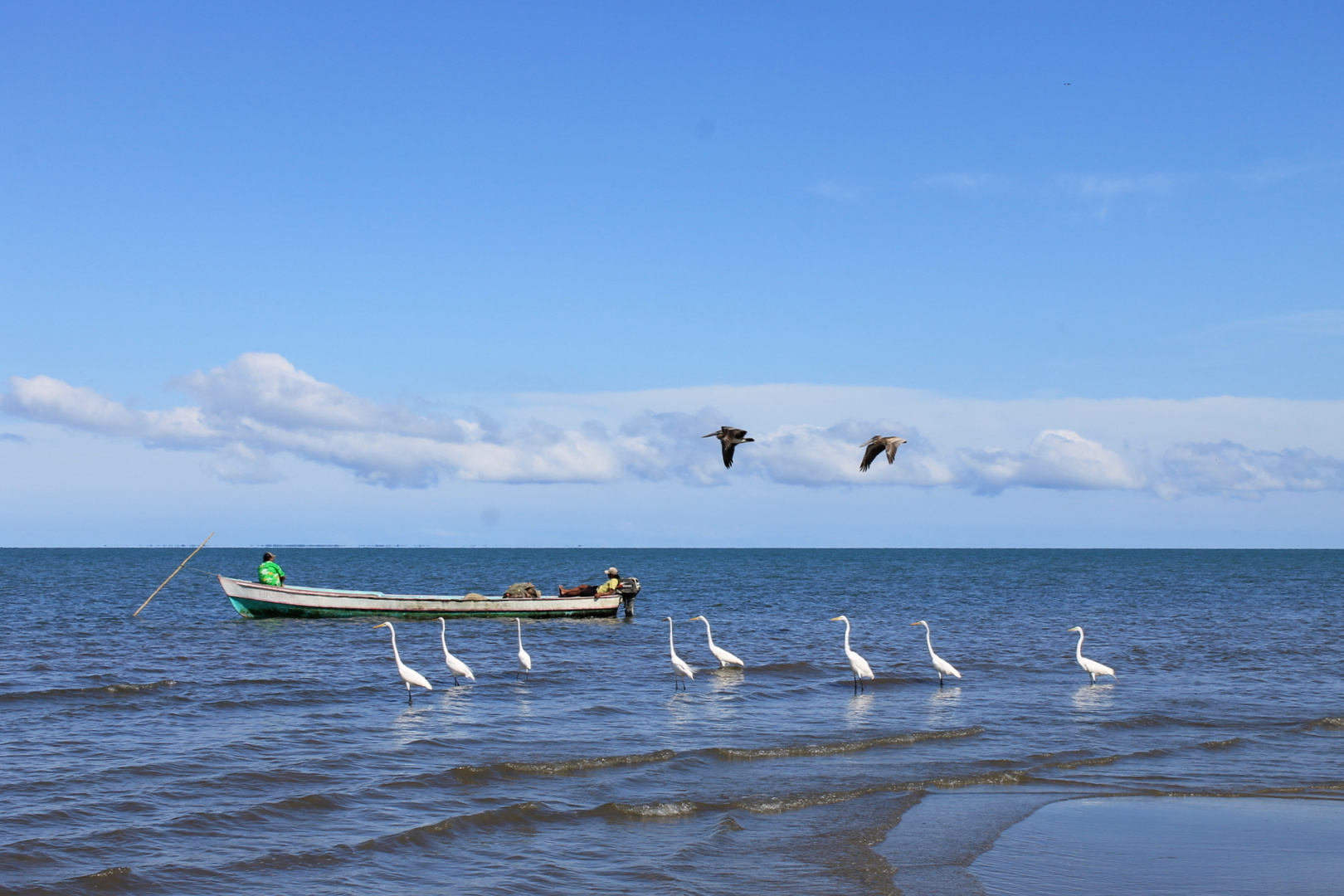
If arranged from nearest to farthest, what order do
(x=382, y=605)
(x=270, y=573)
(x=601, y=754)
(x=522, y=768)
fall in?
(x=522, y=768) < (x=601, y=754) < (x=382, y=605) < (x=270, y=573)

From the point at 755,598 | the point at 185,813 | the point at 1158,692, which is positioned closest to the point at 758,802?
the point at 185,813

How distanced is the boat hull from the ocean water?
3182 mm

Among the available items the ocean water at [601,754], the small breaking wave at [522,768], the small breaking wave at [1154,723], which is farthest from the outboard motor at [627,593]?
the small breaking wave at [522,768]

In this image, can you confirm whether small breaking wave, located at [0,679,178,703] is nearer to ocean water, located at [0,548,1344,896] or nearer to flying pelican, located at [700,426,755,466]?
ocean water, located at [0,548,1344,896]

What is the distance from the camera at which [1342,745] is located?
13195 mm

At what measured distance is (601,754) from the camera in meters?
12.7

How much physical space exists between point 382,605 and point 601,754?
812 inches

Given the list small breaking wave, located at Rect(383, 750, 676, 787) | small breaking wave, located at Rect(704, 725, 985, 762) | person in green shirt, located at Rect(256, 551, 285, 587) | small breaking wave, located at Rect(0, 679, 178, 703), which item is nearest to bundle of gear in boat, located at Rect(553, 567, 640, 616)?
person in green shirt, located at Rect(256, 551, 285, 587)

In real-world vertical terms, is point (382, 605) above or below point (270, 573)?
below

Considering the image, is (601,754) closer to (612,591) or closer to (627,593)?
(612,591)

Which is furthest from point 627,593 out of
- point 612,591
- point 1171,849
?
point 1171,849

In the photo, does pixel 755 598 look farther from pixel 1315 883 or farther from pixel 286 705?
pixel 1315 883

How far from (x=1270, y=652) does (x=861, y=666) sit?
11434mm

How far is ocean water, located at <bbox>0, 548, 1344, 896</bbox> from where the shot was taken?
8.73m
